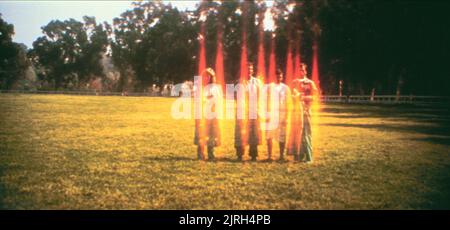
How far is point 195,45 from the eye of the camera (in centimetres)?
7881

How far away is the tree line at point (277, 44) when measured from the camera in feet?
113

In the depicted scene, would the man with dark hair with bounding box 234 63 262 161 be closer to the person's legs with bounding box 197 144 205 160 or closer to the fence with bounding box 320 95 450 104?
the person's legs with bounding box 197 144 205 160

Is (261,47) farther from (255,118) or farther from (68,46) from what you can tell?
(255,118)

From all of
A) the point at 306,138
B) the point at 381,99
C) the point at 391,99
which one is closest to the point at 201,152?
the point at 306,138

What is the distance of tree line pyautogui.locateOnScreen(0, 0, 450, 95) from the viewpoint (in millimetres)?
34375

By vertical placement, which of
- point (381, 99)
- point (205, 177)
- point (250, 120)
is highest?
point (381, 99)

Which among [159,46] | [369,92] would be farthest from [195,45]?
[369,92]

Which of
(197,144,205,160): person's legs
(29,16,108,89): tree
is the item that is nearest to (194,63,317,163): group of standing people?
(197,144,205,160): person's legs

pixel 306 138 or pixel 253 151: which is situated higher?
pixel 306 138

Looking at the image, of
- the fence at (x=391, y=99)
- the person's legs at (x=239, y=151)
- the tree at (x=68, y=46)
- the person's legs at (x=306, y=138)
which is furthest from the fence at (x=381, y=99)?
the person's legs at (x=239, y=151)

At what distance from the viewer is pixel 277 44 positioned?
60.2 metres

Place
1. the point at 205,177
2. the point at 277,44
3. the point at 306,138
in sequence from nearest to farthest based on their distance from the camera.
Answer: the point at 205,177 < the point at 306,138 < the point at 277,44

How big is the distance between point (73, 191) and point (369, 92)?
66067 mm
